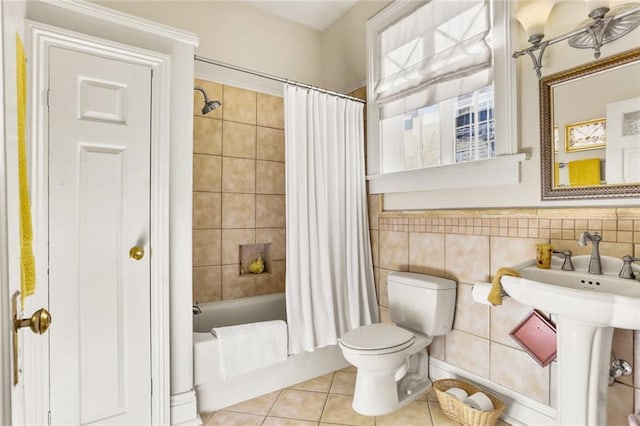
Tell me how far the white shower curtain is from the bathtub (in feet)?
0.64

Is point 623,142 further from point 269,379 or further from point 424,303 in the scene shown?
point 269,379

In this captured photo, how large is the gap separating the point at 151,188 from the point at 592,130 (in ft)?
6.79

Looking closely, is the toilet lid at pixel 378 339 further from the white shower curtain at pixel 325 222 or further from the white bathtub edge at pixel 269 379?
the white bathtub edge at pixel 269 379

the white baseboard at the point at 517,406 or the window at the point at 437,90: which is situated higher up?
the window at the point at 437,90

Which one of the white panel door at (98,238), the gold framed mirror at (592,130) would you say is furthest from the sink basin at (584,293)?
the white panel door at (98,238)

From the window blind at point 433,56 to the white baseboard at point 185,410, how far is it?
220 cm

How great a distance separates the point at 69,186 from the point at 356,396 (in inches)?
71.0

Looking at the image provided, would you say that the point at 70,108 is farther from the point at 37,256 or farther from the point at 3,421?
the point at 3,421

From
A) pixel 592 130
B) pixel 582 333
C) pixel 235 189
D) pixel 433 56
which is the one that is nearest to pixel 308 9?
pixel 433 56

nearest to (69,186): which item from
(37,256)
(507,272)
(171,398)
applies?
(37,256)

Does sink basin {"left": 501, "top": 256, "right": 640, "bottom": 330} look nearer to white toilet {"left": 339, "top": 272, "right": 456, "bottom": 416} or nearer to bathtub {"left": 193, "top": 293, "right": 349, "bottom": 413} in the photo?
white toilet {"left": 339, "top": 272, "right": 456, "bottom": 416}

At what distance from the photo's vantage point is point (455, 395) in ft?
6.07

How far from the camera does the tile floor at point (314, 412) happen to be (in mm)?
1855

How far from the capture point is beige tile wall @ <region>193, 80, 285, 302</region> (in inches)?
102
